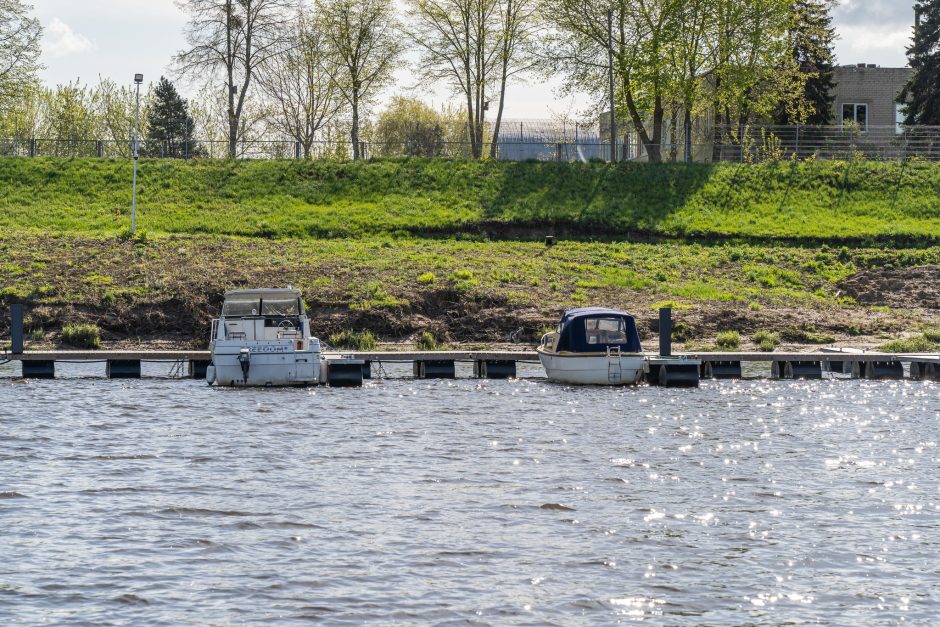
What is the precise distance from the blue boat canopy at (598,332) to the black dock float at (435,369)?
3694 millimetres

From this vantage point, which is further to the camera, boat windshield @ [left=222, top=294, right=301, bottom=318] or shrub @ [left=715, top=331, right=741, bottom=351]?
shrub @ [left=715, top=331, right=741, bottom=351]

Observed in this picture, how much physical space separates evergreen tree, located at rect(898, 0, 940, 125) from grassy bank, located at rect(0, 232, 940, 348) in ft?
75.5

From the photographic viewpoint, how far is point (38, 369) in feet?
124

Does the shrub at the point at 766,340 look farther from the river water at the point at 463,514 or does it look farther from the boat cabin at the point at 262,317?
the boat cabin at the point at 262,317

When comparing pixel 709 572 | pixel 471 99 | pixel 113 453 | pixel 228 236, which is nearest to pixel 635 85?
pixel 471 99

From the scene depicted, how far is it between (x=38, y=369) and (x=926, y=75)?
61478mm

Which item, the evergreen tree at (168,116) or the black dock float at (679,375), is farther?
the evergreen tree at (168,116)

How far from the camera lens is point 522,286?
5097cm

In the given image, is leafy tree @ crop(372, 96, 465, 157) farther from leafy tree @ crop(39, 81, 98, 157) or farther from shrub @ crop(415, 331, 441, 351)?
shrub @ crop(415, 331, 441, 351)

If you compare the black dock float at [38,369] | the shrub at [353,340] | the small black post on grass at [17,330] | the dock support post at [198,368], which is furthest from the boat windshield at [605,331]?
the small black post on grass at [17,330]

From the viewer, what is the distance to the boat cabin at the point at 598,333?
36.9m

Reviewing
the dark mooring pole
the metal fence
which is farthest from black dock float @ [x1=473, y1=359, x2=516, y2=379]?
the metal fence

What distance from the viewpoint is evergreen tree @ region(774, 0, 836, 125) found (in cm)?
7812

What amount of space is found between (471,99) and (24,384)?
161 feet
